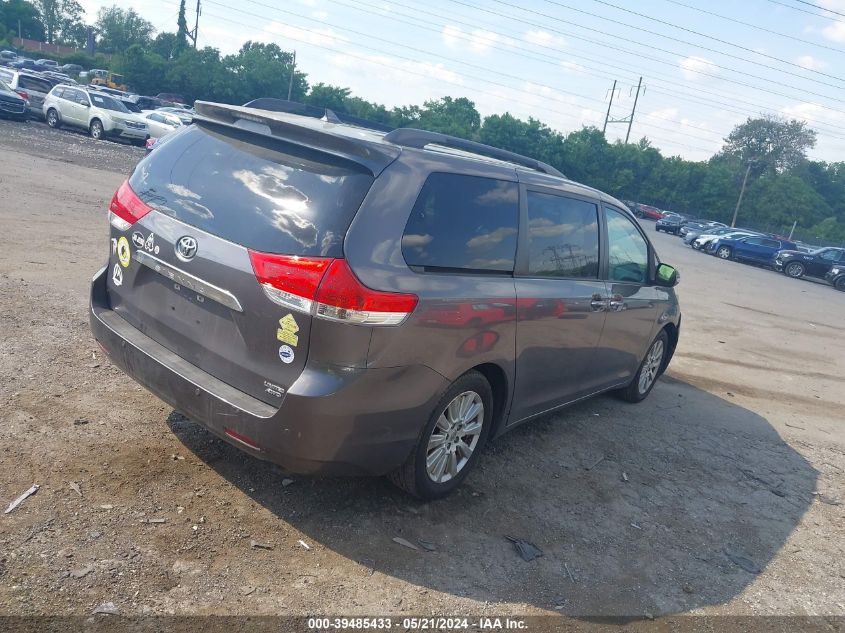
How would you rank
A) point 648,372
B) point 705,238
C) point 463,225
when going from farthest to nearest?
point 705,238 < point 648,372 < point 463,225

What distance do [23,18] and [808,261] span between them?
4656 inches

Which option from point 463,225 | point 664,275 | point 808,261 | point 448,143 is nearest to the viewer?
point 463,225

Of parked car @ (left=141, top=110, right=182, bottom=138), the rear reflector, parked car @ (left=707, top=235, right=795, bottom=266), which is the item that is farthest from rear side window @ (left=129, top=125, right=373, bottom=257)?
parked car @ (left=707, top=235, right=795, bottom=266)

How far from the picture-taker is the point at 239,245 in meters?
3.32

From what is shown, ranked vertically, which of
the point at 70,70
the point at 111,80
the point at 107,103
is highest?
the point at 70,70

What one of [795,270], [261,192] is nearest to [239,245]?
[261,192]

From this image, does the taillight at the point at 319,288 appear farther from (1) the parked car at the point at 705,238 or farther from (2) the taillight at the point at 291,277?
(1) the parked car at the point at 705,238

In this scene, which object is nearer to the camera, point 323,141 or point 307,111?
point 323,141

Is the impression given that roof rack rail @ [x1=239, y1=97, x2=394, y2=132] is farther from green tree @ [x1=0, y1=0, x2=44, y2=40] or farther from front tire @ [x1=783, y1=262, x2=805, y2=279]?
green tree @ [x1=0, y1=0, x2=44, y2=40]

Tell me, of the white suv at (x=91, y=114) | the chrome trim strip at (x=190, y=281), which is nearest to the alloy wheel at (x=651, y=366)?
the chrome trim strip at (x=190, y=281)

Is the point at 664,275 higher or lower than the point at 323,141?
lower

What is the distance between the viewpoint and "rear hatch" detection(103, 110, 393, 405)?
322cm

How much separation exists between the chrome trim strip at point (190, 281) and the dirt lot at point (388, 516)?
1105 millimetres

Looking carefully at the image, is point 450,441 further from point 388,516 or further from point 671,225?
A: point 671,225
